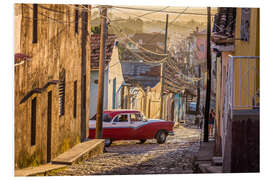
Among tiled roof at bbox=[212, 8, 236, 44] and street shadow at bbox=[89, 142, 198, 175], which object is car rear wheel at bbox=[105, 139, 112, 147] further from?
tiled roof at bbox=[212, 8, 236, 44]

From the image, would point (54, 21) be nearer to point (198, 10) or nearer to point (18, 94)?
point (18, 94)

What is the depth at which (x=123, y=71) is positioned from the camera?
11062mm

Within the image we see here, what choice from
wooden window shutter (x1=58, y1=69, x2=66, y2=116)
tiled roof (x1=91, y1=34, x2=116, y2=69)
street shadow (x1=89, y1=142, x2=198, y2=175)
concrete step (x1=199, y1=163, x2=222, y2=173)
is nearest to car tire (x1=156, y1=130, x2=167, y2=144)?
street shadow (x1=89, y1=142, x2=198, y2=175)

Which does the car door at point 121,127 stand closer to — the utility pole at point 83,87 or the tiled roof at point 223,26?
the utility pole at point 83,87

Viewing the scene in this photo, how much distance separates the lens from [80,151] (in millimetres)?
11102

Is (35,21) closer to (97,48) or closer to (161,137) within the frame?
(97,48)

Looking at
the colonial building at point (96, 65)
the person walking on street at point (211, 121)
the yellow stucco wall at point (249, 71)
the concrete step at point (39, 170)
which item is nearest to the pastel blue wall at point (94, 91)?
the colonial building at point (96, 65)

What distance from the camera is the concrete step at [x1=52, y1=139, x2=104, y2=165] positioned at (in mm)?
10643

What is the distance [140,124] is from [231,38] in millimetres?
2536

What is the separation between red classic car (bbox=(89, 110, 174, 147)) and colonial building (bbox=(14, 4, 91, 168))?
1.52 feet

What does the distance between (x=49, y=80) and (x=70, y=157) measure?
1.58m

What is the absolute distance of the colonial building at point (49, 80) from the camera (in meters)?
9.56

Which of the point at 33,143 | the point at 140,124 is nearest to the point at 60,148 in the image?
the point at 33,143

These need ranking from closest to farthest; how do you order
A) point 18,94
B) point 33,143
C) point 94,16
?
point 18,94
point 33,143
point 94,16
